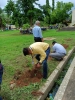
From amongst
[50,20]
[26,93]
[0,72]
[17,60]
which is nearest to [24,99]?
[26,93]

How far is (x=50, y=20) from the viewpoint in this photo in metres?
55.2

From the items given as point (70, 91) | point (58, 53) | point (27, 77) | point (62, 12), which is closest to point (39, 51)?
point (27, 77)

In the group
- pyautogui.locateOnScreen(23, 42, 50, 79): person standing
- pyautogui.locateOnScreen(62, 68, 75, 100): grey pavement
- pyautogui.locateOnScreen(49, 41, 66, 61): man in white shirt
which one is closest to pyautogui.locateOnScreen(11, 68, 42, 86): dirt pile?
pyautogui.locateOnScreen(23, 42, 50, 79): person standing

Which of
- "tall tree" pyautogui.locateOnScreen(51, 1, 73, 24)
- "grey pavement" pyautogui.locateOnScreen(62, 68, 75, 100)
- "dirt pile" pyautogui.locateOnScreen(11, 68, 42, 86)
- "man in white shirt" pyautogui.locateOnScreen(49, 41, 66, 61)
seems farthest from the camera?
"tall tree" pyautogui.locateOnScreen(51, 1, 73, 24)

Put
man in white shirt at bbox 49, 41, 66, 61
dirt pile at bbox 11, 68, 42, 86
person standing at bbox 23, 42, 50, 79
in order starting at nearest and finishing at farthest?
1. person standing at bbox 23, 42, 50, 79
2. dirt pile at bbox 11, 68, 42, 86
3. man in white shirt at bbox 49, 41, 66, 61

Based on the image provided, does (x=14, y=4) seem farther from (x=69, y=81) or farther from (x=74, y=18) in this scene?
(x=69, y=81)

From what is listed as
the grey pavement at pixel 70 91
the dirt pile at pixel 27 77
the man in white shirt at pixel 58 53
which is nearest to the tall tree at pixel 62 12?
the man in white shirt at pixel 58 53

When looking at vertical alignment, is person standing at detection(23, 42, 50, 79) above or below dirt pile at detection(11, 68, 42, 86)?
above

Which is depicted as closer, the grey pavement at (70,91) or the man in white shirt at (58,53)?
the grey pavement at (70,91)

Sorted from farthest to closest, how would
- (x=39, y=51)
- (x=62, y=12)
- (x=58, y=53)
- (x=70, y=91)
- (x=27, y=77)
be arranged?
(x=62, y=12)
(x=58, y=53)
(x=27, y=77)
(x=39, y=51)
(x=70, y=91)

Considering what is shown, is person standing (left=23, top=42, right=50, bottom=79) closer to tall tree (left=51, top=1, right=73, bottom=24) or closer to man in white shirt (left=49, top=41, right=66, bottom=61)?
man in white shirt (left=49, top=41, right=66, bottom=61)

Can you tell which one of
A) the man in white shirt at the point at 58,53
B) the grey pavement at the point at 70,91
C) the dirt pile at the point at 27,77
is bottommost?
the grey pavement at the point at 70,91

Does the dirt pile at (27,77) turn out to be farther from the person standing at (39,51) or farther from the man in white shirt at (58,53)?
the man in white shirt at (58,53)

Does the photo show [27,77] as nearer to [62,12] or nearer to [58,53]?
[58,53]
